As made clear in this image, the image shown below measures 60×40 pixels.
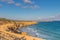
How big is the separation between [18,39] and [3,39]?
0.79 meters

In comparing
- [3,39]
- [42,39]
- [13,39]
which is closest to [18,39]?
[13,39]

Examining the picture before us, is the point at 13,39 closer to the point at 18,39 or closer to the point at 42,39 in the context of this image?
the point at 18,39

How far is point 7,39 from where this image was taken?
820 centimetres

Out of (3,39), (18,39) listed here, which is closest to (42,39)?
(18,39)

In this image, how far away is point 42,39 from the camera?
10.6 meters

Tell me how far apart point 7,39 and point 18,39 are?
56cm

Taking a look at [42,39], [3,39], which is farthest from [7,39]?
[42,39]

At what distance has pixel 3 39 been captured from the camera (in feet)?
26.3

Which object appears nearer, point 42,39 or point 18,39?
point 18,39

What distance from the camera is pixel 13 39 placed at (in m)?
8.44

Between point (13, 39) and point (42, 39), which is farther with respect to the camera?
point (42, 39)

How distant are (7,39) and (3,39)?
0.23 m

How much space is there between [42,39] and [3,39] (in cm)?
320

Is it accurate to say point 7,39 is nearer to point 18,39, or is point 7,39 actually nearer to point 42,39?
point 18,39
